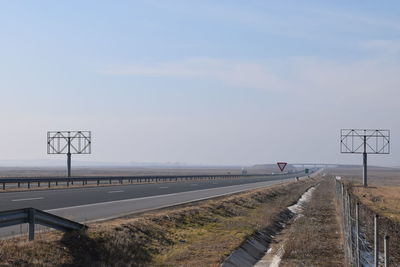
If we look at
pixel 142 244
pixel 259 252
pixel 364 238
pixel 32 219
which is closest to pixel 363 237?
pixel 364 238

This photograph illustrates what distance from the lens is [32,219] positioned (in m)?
11.1

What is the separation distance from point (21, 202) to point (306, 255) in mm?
14252

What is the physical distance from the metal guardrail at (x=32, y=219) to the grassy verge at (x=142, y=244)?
0.77ft

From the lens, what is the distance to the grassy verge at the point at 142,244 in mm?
10422

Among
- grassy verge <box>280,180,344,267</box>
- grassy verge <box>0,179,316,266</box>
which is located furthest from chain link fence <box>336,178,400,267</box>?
grassy verge <box>0,179,316,266</box>

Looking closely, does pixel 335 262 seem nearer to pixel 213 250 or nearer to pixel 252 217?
pixel 213 250

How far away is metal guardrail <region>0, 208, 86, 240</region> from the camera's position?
1047 centimetres

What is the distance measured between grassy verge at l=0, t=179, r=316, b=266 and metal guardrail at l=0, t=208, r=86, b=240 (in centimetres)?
24

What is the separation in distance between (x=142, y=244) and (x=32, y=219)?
315 centimetres

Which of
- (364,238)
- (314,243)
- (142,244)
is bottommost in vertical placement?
Answer: (364,238)

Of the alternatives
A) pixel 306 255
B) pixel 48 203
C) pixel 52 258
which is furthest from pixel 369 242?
pixel 48 203

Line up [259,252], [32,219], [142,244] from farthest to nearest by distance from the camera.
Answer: [259,252] → [142,244] → [32,219]

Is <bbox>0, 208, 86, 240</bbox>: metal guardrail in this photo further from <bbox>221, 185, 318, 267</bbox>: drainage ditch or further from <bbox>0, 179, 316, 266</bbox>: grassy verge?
<bbox>221, 185, 318, 267</bbox>: drainage ditch

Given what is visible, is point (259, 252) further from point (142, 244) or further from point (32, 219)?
point (32, 219)
